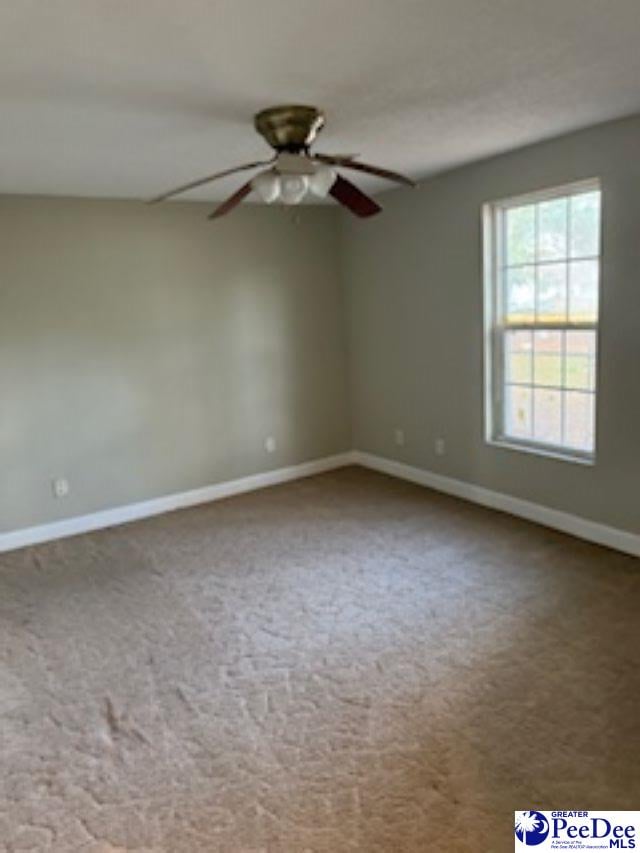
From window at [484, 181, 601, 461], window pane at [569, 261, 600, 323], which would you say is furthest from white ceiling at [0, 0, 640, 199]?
window pane at [569, 261, 600, 323]

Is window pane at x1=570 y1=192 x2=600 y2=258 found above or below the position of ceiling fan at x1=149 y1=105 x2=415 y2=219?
below

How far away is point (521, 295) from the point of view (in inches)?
168

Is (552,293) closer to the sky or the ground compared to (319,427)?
closer to the sky

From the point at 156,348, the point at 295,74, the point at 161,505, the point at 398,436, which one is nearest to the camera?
the point at 295,74

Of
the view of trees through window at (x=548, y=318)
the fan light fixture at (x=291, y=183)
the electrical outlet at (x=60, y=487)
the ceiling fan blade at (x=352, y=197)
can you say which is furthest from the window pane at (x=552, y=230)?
the electrical outlet at (x=60, y=487)

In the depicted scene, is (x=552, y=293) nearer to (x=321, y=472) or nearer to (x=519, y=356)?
(x=519, y=356)

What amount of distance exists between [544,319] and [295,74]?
95.7 inches

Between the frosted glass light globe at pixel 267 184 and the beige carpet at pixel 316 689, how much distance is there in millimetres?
2032

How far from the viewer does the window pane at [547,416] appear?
4.12 m

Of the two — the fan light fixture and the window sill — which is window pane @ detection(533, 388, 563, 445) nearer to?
the window sill

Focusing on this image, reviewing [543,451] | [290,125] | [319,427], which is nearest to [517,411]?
[543,451]

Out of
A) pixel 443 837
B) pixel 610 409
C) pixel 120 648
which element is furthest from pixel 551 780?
pixel 610 409

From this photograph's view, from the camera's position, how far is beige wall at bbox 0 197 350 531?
14.3ft

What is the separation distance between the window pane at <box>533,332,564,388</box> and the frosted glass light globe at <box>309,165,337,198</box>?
205cm
